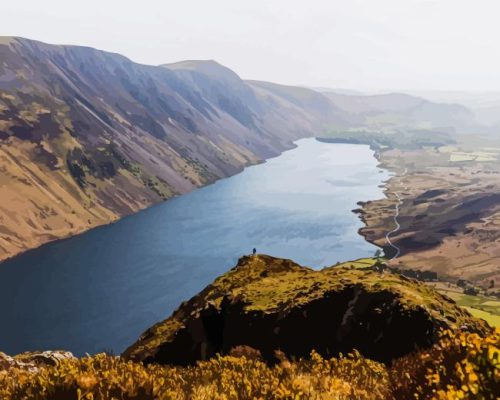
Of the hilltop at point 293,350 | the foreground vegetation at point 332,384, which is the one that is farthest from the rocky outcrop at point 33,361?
the foreground vegetation at point 332,384

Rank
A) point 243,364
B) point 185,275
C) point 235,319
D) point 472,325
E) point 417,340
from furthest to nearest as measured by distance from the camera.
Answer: point 185,275 → point 235,319 → point 472,325 → point 417,340 → point 243,364

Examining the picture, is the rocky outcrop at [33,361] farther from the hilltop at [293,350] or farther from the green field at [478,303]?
the green field at [478,303]

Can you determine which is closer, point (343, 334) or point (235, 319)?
point (343, 334)

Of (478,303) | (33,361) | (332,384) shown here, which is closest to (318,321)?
(332,384)

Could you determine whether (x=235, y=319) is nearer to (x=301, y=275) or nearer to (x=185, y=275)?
(x=301, y=275)

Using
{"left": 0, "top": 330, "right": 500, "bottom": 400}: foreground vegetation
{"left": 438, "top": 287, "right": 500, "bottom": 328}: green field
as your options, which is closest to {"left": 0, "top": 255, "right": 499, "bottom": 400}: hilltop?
{"left": 0, "top": 330, "right": 500, "bottom": 400}: foreground vegetation

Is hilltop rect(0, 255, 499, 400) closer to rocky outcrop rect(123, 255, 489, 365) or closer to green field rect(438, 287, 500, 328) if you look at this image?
A: rocky outcrop rect(123, 255, 489, 365)

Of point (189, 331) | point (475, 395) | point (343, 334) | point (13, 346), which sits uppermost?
point (475, 395)

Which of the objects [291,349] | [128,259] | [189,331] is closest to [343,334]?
[291,349]

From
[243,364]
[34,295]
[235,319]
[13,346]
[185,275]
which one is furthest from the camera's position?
[185,275]
